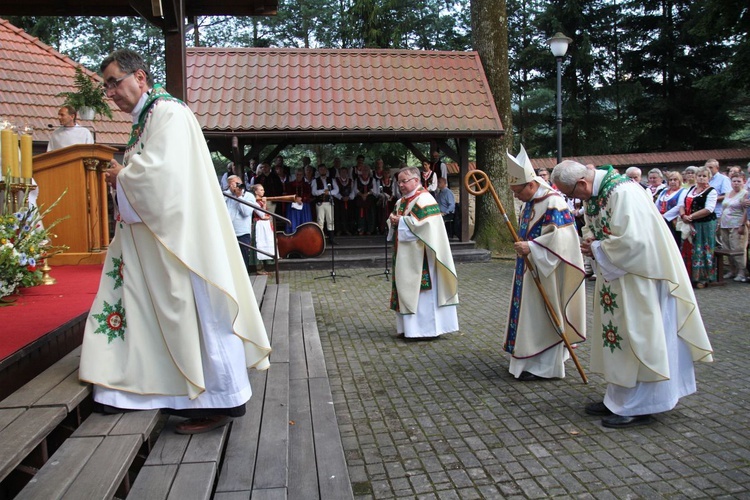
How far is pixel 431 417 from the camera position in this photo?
4773 mm

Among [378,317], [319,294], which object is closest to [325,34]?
[319,294]

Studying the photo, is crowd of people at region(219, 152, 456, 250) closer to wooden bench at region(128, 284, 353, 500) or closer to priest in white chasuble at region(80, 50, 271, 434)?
wooden bench at region(128, 284, 353, 500)

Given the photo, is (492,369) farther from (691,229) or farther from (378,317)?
(691,229)

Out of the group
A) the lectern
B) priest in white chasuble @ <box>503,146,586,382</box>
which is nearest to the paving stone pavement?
priest in white chasuble @ <box>503,146,586,382</box>

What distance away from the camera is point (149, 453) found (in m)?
3.12

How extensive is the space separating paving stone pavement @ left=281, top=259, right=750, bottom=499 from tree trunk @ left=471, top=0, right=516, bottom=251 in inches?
325

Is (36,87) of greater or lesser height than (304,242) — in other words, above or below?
above

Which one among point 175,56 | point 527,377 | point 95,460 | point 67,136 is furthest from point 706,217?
point 95,460

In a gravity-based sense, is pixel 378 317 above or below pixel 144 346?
below

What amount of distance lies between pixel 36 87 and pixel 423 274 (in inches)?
439

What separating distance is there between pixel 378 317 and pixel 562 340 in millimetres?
3394

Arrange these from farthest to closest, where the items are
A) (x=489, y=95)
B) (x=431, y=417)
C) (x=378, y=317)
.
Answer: (x=489, y=95), (x=378, y=317), (x=431, y=417)

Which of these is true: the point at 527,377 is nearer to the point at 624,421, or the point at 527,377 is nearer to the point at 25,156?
the point at 624,421

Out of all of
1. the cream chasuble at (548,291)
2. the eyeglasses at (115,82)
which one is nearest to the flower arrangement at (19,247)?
the eyeglasses at (115,82)
